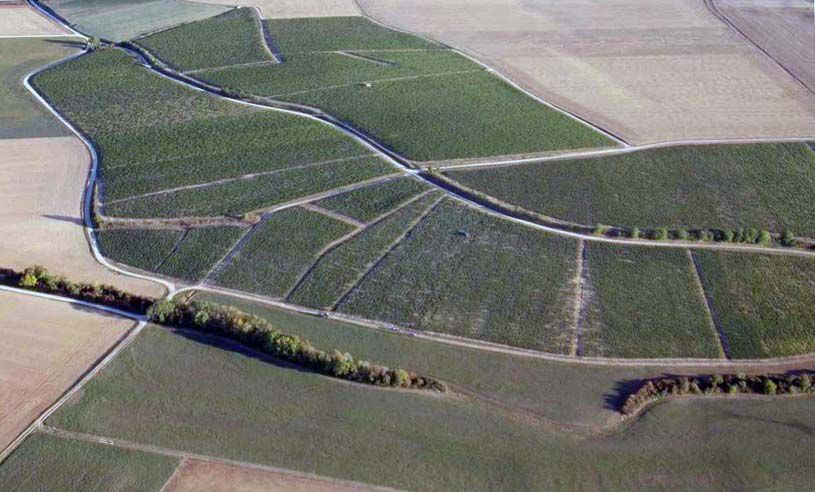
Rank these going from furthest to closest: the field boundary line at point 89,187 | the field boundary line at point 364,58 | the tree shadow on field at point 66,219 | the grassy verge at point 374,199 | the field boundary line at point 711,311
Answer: the field boundary line at point 364,58, the grassy verge at point 374,199, the tree shadow on field at point 66,219, the field boundary line at point 89,187, the field boundary line at point 711,311

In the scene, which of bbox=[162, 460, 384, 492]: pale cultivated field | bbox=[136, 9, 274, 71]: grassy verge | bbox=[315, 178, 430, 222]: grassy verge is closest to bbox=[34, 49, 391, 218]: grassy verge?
bbox=[315, 178, 430, 222]: grassy verge

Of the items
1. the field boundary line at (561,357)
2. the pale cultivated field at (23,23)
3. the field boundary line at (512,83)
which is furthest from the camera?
the pale cultivated field at (23,23)

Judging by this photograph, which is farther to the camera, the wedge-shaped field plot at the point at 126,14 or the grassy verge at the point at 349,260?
the wedge-shaped field plot at the point at 126,14

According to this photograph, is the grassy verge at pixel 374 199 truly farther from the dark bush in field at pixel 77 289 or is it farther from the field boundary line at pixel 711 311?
the field boundary line at pixel 711 311

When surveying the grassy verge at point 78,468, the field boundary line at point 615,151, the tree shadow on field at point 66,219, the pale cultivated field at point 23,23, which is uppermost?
the pale cultivated field at point 23,23

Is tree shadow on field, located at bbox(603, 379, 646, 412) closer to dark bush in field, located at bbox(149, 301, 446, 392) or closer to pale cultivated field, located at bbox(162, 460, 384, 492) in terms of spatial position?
dark bush in field, located at bbox(149, 301, 446, 392)

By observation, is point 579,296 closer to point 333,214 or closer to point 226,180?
point 333,214

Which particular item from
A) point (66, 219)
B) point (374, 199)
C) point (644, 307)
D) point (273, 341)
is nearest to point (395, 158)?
point (374, 199)

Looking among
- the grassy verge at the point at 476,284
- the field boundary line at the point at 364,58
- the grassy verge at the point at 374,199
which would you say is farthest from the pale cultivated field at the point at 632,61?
the grassy verge at the point at 374,199

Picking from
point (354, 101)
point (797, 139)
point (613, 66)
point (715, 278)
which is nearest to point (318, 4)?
point (354, 101)
